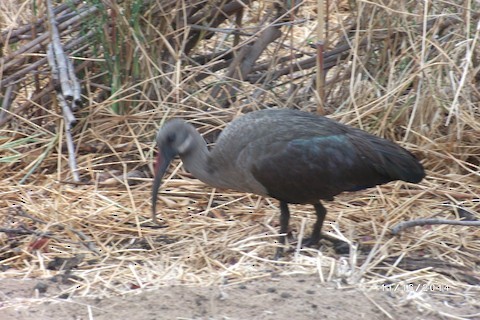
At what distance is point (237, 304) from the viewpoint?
3.34 m

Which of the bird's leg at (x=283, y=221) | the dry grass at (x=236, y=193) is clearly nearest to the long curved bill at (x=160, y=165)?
the dry grass at (x=236, y=193)

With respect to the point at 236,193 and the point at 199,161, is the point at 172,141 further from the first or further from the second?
the point at 236,193

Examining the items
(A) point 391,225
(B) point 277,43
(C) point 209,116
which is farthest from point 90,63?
(A) point 391,225

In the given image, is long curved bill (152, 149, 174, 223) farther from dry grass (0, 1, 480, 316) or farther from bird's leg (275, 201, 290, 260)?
bird's leg (275, 201, 290, 260)

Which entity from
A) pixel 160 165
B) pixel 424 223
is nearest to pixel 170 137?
pixel 160 165

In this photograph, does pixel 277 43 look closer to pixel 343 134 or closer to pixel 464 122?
pixel 464 122

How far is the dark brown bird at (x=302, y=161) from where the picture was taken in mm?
3748

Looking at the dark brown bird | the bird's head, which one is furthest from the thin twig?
the bird's head

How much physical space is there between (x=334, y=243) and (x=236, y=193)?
76cm

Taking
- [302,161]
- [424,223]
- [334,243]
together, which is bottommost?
[334,243]

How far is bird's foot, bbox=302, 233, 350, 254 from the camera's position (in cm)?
390

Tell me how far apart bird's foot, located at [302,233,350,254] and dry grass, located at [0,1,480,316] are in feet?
0.17

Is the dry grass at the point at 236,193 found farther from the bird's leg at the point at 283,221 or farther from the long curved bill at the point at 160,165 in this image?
the long curved bill at the point at 160,165

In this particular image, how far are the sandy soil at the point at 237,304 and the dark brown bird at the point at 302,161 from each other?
1.40 ft
